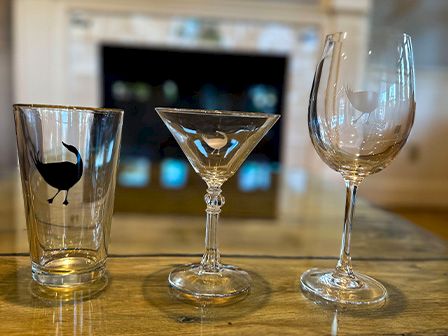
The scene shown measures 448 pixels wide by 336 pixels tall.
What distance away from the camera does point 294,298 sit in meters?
0.38

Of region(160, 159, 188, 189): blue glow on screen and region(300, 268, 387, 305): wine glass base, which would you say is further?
region(160, 159, 188, 189): blue glow on screen

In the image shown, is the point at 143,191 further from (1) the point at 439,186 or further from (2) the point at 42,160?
(1) the point at 439,186

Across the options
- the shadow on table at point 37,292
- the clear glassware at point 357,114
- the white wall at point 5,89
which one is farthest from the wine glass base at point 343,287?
the white wall at point 5,89

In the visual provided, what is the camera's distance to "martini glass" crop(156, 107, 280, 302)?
14.6 inches

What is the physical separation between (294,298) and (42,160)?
0.26 metres

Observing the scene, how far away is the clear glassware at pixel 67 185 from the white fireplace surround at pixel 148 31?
1.99 m

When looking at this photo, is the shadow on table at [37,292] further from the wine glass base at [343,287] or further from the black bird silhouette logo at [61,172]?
the wine glass base at [343,287]

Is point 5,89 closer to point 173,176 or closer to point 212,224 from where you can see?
point 173,176

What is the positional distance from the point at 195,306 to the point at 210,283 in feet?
0.16

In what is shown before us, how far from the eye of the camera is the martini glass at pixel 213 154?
1.21ft

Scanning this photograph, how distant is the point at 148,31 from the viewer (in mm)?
2387

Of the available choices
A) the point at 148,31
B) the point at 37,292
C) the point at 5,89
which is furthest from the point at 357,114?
the point at 5,89

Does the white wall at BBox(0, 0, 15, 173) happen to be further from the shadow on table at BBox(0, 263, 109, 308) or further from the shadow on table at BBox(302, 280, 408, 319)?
the shadow on table at BBox(302, 280, 408, 319)

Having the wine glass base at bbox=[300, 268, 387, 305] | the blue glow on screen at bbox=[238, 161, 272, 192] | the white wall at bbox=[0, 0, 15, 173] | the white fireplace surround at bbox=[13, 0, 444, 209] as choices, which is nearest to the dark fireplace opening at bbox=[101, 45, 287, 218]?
the white fireplace surround at bbox=[13, 0, 444, 209]
